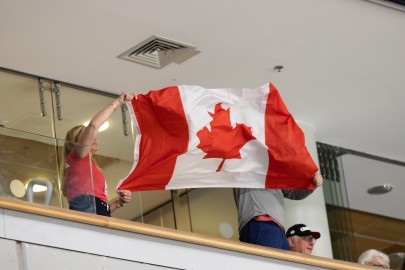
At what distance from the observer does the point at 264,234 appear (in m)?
9.94

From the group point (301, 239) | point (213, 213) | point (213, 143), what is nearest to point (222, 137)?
point (213, 143)

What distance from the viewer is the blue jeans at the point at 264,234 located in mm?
9906

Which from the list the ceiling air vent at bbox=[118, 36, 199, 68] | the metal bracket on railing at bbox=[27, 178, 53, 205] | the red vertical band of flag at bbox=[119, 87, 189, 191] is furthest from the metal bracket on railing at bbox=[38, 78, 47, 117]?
the metal bracket on railing at bbox=[27, 178, 53, 205]

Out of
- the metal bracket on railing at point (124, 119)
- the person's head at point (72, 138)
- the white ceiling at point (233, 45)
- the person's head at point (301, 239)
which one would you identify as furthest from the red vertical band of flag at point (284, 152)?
the metal bracket on railing at point (124, 119)

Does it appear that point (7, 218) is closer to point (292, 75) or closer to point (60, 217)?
point (60, 217)

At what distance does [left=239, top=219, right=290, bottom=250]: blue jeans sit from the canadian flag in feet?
1.74

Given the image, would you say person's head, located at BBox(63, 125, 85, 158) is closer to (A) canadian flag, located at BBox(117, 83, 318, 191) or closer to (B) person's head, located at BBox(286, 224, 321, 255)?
(A) canadian flag, located at BBox(117, 83, 318, 191)

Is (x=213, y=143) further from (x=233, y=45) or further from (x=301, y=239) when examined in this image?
(x=233, y=45)

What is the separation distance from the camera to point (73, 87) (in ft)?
43.4

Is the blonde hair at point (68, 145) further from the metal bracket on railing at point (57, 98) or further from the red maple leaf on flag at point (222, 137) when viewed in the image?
the metal bracket on railing at point (57, 98)

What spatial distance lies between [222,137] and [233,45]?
1.91 meters

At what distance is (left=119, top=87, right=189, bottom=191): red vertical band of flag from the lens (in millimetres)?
10609

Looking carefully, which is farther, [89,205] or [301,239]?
[301,239]

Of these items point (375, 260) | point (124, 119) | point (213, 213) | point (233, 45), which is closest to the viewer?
point (375, 260)
